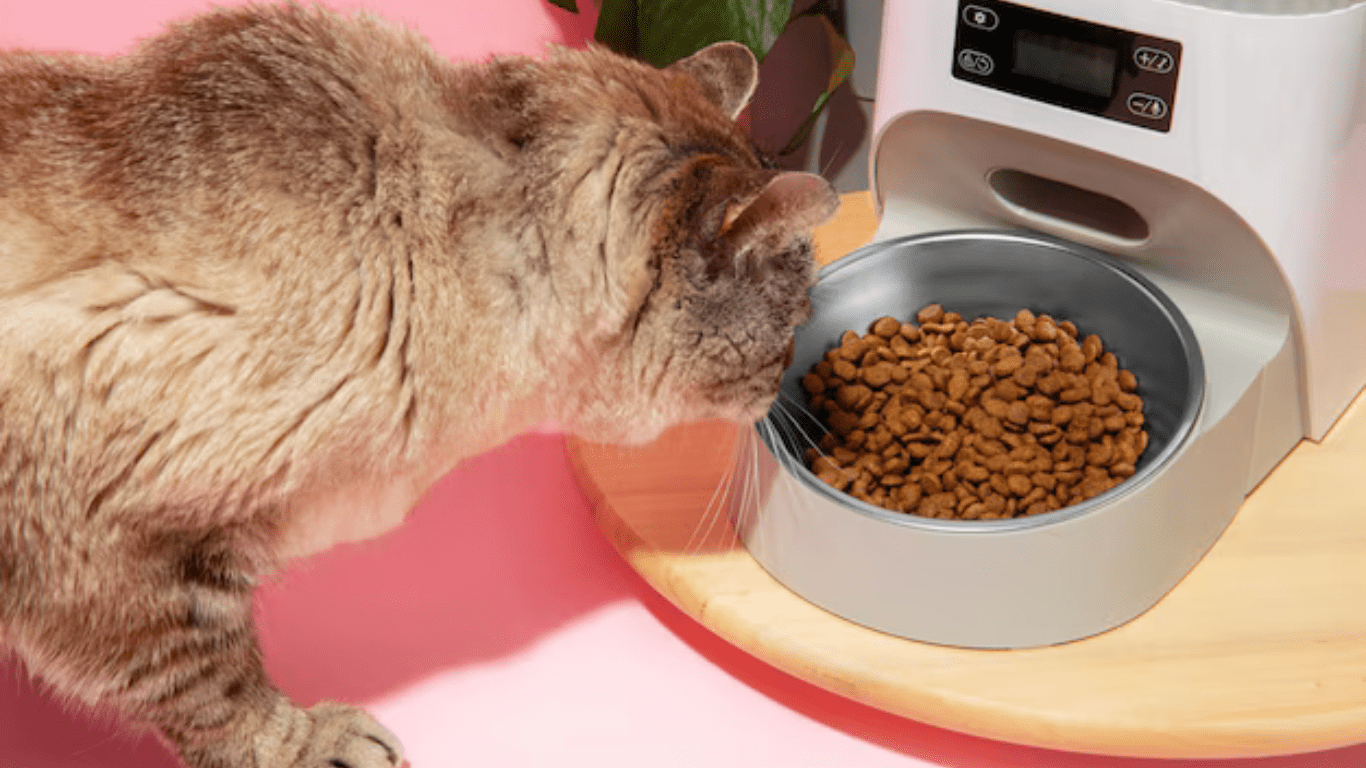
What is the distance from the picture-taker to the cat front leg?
1154 mm

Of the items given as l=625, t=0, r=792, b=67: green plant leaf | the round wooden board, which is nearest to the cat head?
the round wooden board

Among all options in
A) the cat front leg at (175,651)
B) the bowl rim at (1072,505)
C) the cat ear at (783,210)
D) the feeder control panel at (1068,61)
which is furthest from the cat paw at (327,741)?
the feeder control panel at (1068,61)

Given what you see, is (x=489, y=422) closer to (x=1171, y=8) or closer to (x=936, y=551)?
(x=936, y=551)

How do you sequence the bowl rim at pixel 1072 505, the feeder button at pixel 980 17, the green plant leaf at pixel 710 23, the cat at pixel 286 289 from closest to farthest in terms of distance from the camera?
the cat at pixel 286 289 < the bowl rim at pixel 1072 505 < the feeder button at pixel 980 17 < the green plant leaf at pixel 710 23

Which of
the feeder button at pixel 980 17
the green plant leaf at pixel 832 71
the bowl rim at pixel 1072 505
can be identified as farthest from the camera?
the green plant leaf at pixel 832 71

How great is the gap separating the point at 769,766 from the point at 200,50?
2.67ft

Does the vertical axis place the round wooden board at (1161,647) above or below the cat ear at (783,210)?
below

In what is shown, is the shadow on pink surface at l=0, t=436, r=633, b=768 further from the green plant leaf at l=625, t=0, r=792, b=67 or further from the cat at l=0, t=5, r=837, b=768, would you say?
the green plant leaf at l=625, t=0, r=792, b=67

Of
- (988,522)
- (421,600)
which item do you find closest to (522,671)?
(421,600)

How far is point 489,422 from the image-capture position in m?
1.25

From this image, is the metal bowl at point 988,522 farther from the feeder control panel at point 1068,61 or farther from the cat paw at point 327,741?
the cat paw at point 327,741

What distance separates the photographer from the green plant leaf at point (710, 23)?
1864 millimetres

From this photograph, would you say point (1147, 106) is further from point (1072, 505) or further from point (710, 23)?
point (710, 23)

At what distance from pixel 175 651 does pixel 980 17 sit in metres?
0.92
